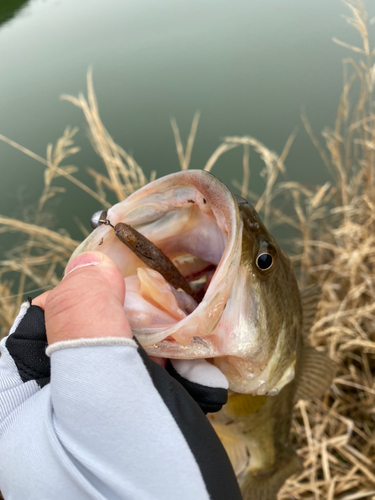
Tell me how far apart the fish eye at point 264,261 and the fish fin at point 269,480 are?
98cm

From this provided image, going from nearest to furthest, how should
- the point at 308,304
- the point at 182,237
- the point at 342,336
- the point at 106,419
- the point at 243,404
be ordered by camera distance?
1. the point at 106,419
2. the point at 182,237
3. the point at 243,404
4. the point at 308,304
5. the point at 342,336

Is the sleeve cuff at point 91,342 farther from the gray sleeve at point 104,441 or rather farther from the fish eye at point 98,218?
the fish eye at point 98,218

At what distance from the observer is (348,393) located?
2424 millimetres

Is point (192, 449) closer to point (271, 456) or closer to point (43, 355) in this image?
point (43, 355)

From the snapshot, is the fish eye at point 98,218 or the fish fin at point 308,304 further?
the fish fin at point 308,304

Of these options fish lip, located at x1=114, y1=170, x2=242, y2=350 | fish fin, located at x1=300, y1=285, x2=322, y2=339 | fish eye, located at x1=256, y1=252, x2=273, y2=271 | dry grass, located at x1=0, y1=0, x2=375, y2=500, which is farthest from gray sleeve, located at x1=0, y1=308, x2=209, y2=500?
dry grass, located at x1=0, y1=0, x2=375, y2=500

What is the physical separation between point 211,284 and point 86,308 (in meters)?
0.27

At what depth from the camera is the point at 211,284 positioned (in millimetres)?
844

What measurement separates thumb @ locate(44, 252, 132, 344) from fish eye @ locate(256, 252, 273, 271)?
382 millimetres

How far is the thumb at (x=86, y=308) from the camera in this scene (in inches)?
29.1

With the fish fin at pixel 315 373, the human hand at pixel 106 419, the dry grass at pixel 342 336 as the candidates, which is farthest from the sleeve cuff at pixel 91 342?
the dry grass at pixel 342 336

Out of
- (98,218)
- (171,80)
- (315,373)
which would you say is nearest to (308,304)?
(315,373)

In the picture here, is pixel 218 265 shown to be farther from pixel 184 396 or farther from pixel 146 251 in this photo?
pixel 184 396

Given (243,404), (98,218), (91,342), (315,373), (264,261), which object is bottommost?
(315,373)
